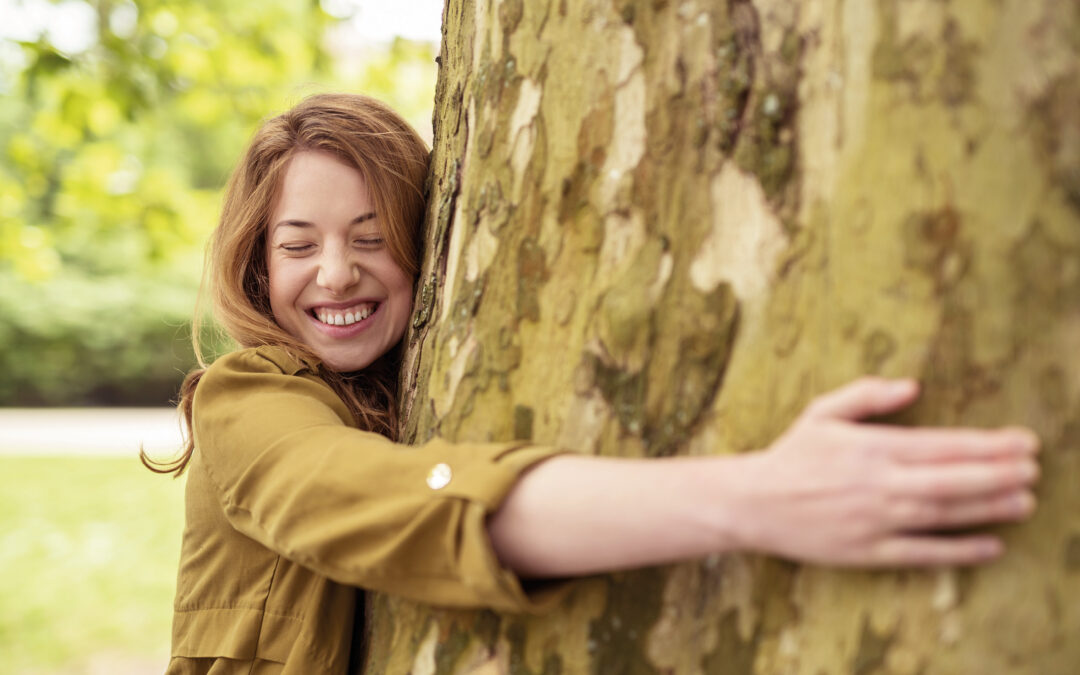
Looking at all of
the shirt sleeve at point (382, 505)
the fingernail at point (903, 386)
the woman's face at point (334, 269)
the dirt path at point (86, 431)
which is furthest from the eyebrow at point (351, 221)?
the dirt path at point (86, 431)

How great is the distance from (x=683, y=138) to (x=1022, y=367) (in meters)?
0.52

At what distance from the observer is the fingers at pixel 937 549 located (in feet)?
3.45

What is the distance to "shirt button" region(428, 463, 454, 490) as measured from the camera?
1.26 metres

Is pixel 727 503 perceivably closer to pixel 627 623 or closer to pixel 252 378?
pixel 627 623

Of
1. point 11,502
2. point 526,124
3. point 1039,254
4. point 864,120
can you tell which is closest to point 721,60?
point 864,120

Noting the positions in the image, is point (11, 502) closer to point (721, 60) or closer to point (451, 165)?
point (451, 165)

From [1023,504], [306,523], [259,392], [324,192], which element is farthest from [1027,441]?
[324,192]

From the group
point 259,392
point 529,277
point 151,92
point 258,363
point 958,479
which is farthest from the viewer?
point 151,92

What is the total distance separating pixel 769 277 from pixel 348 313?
3.76 ft

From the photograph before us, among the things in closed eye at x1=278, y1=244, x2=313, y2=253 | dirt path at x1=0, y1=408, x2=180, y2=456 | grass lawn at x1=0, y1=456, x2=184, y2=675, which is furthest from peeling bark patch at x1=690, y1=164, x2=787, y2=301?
dirt path at x1=0, y1=408, x2=180, y2=456

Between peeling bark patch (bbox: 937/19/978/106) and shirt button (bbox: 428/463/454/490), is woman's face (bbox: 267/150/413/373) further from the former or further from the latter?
peeling bark patch (bbox: 937/19/978/106)

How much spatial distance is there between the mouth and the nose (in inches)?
2.4

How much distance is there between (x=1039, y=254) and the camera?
1.09 m

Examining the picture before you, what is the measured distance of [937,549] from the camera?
105 centimetres
